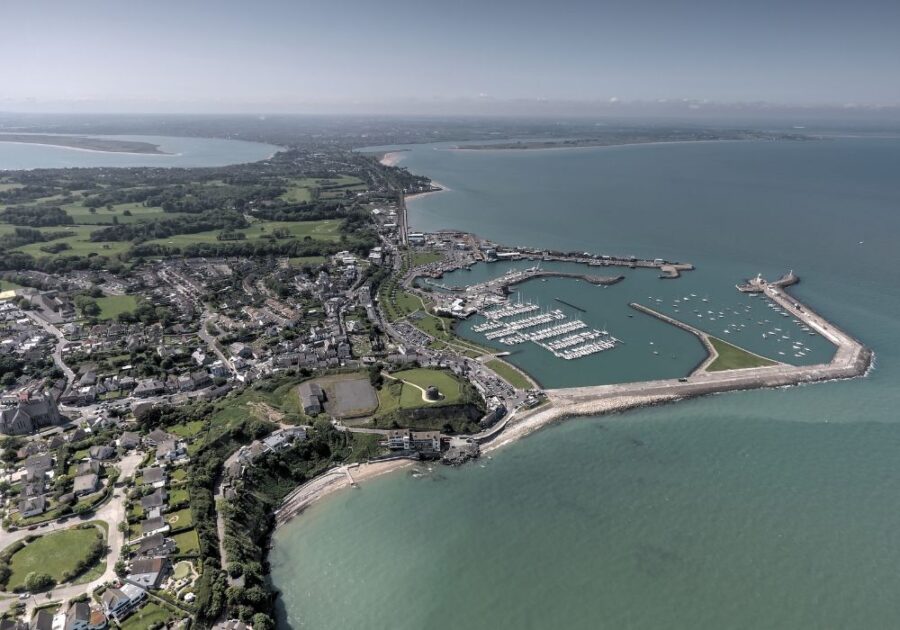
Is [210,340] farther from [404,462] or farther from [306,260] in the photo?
[306,260]

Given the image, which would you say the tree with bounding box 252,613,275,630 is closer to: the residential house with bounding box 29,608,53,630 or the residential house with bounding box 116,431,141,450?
the residential house with bounding box 29,608,53,630

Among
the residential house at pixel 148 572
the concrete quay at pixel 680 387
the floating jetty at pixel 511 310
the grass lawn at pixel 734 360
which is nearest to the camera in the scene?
the residential house at pixel 148 572

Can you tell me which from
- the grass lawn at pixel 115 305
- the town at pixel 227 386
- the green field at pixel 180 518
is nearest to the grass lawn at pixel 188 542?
the town at pixel 227 386

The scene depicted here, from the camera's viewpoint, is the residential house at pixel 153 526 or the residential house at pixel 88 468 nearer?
the residential house at pixel 153 526

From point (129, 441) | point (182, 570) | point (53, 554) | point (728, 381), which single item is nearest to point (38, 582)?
point (53, 554)

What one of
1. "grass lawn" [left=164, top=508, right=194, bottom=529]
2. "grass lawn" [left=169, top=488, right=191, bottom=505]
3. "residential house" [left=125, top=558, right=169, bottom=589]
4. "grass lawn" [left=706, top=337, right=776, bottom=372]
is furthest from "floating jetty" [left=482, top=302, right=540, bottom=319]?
"residential house" [left=125, top=558, right=169, bottom=589]

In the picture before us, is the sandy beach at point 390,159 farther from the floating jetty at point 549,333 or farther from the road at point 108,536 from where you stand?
the road at point 108,536

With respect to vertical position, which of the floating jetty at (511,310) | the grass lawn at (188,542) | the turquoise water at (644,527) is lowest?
the turquoise water at (644,527)
